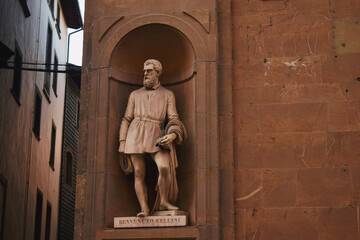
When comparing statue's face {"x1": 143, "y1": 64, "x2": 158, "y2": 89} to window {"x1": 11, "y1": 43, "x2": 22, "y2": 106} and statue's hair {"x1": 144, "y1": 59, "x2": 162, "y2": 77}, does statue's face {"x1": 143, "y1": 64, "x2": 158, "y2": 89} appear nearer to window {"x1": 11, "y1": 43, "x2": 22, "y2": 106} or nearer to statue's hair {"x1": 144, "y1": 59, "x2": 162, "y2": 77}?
statue's hair {"x1": 144, "y1": 59, "x2": 162, "y2": 77}

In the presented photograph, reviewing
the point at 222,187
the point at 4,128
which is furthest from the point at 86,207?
the point at 4,128

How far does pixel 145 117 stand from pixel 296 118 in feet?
9.87

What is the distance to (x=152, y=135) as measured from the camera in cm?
1556

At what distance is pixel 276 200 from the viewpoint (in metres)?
15.2

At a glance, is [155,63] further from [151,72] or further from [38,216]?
[38,216]

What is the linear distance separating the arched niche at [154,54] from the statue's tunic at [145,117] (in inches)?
25.8

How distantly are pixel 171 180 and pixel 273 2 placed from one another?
4407mm

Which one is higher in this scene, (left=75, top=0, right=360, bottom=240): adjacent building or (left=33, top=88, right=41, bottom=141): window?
(left=33, top=88, right=41, bottom=141): window

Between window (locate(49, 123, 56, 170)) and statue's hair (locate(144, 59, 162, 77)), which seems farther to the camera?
window (locate(49, 123, 56, 170))

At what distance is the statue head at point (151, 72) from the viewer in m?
16.1

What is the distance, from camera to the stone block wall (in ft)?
49.3

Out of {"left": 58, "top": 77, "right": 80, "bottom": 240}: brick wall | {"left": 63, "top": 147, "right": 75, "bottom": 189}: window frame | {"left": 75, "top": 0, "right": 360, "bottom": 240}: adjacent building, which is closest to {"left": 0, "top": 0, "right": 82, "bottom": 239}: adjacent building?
{"left": 58, "top": 77, "right": 80, "bottom": 240}: brick wall

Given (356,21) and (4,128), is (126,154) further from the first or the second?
(4,128)

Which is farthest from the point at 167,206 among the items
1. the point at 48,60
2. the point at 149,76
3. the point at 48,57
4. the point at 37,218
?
the point at 48,57
